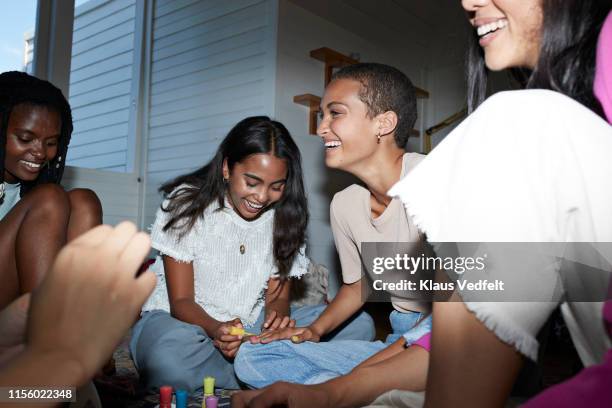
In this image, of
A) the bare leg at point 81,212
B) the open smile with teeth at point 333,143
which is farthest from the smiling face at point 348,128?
the bare leg at point 81,212

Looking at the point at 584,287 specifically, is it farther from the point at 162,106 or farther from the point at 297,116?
the point at 162,106

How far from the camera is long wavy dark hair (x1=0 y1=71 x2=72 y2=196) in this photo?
1.46 m

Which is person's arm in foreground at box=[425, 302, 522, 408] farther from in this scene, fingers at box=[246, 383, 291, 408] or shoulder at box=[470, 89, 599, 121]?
fingers at box=[246, 383, 291, 408]

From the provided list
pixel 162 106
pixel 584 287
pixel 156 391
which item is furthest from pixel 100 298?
pixel 162 106

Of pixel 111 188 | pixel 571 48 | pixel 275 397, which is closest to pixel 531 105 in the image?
pixel 571 48

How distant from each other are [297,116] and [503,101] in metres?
2.14

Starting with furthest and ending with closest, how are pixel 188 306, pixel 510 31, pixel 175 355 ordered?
1. pixel 188 306
2. pixel 175 355
3. pixel 510 31

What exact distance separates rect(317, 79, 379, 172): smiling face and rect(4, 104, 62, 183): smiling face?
33.1 inches

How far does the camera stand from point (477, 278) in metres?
0.46

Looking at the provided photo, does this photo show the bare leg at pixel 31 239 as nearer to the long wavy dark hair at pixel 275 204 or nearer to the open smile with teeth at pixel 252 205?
the long wavy dark hair at pixel 275 204

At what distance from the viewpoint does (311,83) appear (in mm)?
2623

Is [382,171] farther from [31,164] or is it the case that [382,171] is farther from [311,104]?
[311,104]

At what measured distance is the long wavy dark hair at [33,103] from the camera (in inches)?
57.4

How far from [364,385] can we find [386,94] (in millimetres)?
997
